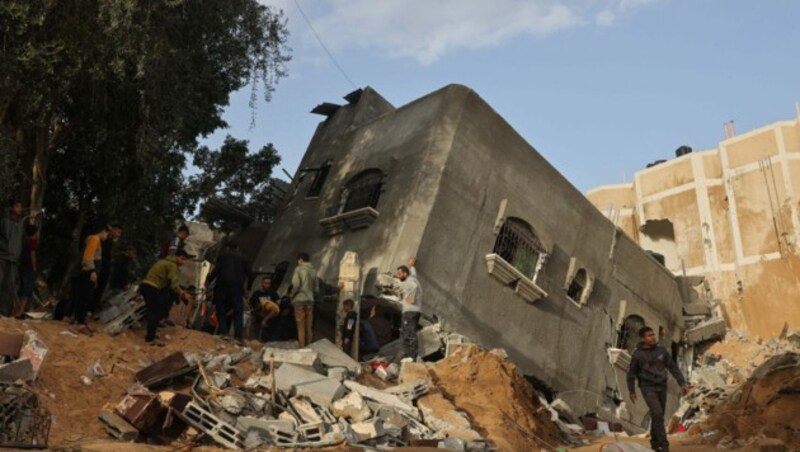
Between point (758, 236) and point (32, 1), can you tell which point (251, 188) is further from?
point (758, 236)

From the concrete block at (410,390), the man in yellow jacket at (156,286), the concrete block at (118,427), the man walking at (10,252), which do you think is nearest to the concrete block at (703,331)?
the concrete block at (410,390)

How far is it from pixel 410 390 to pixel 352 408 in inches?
53.8

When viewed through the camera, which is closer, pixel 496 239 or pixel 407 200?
pixel 407 200

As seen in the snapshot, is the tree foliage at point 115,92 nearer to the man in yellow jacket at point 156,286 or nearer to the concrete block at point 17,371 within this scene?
the man in yellow jacket at point 156,286

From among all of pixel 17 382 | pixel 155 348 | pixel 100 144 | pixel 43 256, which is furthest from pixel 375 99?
pixel 17 382

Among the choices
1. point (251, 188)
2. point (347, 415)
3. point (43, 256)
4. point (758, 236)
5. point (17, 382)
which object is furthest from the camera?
point (758, 236)

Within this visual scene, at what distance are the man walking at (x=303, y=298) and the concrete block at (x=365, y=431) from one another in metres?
3.46

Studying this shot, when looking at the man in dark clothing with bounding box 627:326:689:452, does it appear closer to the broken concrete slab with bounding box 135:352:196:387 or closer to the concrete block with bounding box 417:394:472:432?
the concrete block with bounding box 417:394:472:432

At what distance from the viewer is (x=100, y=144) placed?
48.0ft

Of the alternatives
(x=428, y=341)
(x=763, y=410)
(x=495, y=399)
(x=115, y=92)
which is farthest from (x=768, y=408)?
(x=115, y=92)

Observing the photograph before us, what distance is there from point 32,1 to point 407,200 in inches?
280

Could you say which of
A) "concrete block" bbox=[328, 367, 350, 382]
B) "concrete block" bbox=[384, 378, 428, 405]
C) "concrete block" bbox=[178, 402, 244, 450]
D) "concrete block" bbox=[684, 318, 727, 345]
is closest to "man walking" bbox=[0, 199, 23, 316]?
"concrete block" bbox=[178, 402, 244, 450]

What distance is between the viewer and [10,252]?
9.79 meters

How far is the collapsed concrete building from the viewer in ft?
94.1
